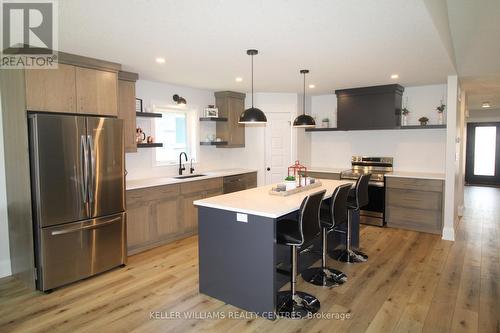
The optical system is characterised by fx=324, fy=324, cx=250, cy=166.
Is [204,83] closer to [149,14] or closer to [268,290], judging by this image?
[149,14]

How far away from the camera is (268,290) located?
2730 mm

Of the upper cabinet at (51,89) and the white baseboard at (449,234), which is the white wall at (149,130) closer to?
the upper cabinet at (51,89)

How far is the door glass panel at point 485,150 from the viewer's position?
993 cm

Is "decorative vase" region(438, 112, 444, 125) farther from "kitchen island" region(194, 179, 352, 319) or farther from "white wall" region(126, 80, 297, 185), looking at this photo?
"kitchen island" region(194, 179, 352, 319)

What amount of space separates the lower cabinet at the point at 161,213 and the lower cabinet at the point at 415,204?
119 inches

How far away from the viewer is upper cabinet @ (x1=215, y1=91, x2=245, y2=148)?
236 inches

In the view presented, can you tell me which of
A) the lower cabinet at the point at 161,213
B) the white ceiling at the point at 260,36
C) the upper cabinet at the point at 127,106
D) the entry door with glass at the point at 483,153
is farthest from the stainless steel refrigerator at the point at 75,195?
the entry door with glass at the point at 483,153

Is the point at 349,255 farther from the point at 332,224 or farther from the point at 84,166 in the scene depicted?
the point at 84,166

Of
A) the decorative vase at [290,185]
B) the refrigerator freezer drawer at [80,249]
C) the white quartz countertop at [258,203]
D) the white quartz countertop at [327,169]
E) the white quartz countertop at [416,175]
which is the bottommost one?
the refrigerator freezer drawer at [80,249]

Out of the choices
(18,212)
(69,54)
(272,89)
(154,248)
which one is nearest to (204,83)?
(272,89)

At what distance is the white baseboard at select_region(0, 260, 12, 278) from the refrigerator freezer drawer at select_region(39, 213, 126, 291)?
0.75 metres

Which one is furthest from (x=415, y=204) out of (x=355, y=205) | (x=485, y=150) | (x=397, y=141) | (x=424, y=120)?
(x=485, y=150)

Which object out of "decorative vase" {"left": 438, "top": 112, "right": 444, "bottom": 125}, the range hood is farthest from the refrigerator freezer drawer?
"decorative vase" {"left": 438, "top": 112, "right": 444, "bottom": 125}

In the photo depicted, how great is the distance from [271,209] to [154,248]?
7.91ft
